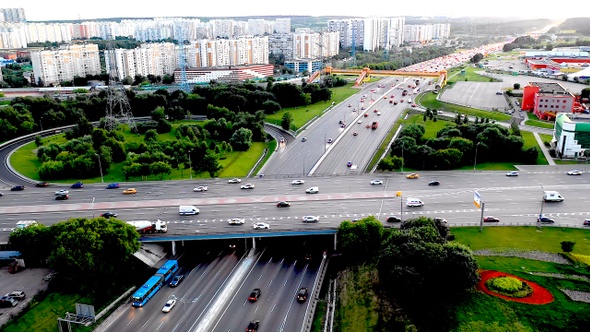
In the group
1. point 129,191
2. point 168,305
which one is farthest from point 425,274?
point 129,191

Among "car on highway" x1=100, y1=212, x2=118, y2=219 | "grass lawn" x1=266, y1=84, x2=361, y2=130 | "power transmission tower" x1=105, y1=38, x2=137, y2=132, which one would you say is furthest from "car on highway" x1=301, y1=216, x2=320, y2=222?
"power transmission tower" x1=105, y1=38, x2=137, y2=132

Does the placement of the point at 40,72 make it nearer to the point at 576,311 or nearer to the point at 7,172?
the point at 7,172

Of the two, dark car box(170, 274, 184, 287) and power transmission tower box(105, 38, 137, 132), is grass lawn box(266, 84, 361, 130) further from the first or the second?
dark car box(170, 274, 184, 287)

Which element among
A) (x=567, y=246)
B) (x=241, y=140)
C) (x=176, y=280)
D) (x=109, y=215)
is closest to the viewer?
(x=567, y=246)

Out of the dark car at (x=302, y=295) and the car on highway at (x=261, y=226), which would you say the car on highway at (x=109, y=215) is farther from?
the dark car at (x=302, y=295)

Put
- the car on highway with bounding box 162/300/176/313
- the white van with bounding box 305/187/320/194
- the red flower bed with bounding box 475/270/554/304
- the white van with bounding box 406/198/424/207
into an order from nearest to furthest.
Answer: the red flower bed with bounding box 475/270/554/304 < the car on highway with bounding box 162/300/176/313 < the white van with bounding box 406/198/424/207 < the white van with bounding box 305/187/320/194

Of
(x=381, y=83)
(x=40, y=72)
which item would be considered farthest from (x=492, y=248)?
(x=40, y=72)

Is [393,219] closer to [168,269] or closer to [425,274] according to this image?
[425,274]
